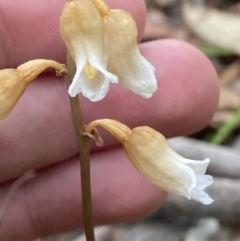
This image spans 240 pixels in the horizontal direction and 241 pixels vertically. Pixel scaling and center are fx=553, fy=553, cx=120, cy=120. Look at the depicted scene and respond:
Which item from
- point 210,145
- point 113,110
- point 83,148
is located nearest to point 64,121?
point 113,110

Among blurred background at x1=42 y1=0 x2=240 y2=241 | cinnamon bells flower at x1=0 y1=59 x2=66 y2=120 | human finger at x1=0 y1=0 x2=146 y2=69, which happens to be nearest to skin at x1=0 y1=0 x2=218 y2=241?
human finger at x1=0 y1=0 x2=146 y2=69

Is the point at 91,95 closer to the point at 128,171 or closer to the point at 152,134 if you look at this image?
the point at 152,134

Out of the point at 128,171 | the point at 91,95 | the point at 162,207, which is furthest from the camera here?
the point at 162,207

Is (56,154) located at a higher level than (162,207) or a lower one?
higher

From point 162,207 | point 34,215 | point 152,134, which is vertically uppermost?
point 152,134

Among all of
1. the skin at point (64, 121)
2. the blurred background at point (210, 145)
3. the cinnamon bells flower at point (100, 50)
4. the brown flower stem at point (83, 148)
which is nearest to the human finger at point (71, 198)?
the skin at point (64, 121)

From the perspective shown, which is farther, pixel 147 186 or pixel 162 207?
pixel 162 207

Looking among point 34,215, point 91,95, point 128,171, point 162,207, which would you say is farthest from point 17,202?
point 91,95

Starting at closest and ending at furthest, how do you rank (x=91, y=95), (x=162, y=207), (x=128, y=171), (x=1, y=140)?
1. (x=91, y=95)
2. (x=1, y=140)
3. (x=128, y=171)
4. (x=162, y=207)
